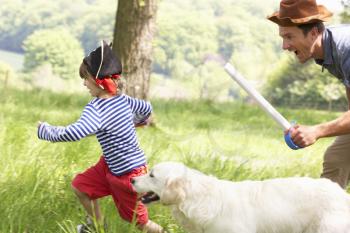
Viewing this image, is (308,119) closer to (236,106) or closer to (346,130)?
(236,106)

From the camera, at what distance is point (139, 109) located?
4.50 m

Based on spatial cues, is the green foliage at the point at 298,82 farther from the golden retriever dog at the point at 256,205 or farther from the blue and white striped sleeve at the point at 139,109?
the golden retriever dog at the point at 256,205

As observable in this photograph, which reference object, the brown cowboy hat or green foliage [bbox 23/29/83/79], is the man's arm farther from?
green foliage [bbox 23/29/83/79]

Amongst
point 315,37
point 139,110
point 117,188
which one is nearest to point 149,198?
point 117,188

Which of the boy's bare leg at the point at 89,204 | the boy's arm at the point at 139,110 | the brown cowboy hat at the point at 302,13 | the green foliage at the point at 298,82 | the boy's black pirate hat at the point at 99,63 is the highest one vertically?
the brown cowboy hat at the point at 302,13

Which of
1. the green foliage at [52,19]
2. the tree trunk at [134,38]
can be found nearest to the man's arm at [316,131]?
the tree trunk at [134,38]

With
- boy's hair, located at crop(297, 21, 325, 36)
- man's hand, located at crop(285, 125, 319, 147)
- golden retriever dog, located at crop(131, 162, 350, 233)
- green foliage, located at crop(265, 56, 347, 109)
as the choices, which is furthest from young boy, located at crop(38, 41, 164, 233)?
green foliage, located at crop(265, 56, 347, 109)

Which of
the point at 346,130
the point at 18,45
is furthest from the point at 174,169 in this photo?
the point at 18,45

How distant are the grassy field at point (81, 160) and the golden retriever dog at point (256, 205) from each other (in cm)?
58

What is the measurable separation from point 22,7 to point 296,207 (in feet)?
449

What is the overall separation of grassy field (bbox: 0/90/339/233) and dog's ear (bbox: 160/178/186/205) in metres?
0.52

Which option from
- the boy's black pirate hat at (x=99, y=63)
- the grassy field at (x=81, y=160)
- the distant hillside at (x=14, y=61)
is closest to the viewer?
the boy's black pirate hat at (x=99, y=63)

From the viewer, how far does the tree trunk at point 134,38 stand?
376 inches

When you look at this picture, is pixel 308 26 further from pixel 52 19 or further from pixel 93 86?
pixel 52 19
